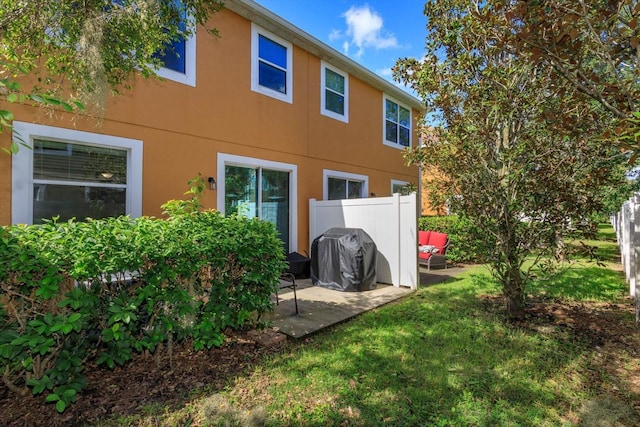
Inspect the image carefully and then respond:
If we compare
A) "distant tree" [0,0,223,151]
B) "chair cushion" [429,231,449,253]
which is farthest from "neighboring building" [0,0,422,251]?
"chair cushion" [429,231,449,253]

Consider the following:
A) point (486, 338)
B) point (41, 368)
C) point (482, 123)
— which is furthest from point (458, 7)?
point (41, 368)

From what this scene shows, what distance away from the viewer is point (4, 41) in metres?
3.53

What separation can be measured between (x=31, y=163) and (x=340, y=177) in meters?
6.76

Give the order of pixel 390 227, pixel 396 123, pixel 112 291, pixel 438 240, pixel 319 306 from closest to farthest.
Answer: pixel 112 291 → pixel 319 306 → pixel 390 227 → pixel 438 240 → pixel 396 123

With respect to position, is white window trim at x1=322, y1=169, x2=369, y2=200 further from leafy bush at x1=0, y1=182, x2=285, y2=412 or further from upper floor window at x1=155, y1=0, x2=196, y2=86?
leafy bush at x1=0, y1=182, x2=285, y2=412

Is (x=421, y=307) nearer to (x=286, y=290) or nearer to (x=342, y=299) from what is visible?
(x=342, y=299)

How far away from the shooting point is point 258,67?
715cm

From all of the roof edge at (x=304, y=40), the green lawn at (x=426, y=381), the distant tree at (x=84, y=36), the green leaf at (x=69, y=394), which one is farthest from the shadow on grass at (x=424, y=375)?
the distant tree at (x=84, y=36)

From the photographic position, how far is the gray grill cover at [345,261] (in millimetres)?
6293

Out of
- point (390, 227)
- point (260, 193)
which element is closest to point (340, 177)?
point (260, 193)

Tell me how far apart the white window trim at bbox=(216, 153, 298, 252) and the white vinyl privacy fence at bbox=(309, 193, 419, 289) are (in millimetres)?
988

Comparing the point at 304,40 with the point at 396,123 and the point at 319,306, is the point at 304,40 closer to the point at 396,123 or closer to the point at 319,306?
the point at 396,123

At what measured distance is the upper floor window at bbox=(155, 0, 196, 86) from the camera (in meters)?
5.75

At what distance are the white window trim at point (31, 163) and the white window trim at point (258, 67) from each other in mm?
2959
